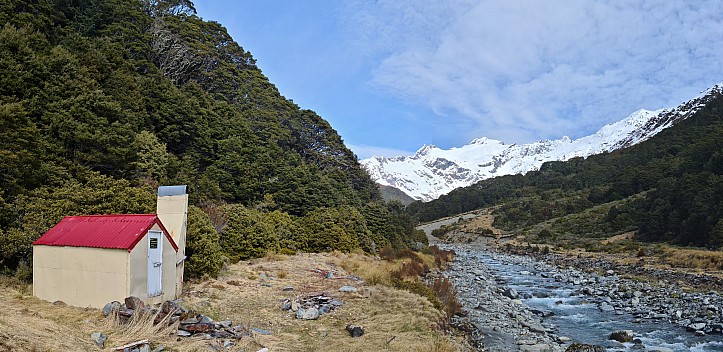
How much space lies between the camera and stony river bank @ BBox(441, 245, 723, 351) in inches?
534

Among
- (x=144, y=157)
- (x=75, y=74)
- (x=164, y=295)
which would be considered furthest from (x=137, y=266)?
(x=75, y=74)

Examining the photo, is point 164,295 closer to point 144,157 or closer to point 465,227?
point 144,157

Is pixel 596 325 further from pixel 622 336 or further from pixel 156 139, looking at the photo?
pixel 156 139

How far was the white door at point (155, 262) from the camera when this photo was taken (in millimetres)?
10125

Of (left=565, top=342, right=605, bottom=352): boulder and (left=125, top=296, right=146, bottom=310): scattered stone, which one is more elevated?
(left=125, top=296, right=146, bottom=310): scattered stone

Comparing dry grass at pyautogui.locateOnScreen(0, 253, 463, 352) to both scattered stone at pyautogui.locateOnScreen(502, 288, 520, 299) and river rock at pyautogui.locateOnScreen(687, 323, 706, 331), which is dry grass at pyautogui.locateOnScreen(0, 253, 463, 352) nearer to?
scattered stone at pyautogui.locateOnScreen(502, 288, 520, 299)

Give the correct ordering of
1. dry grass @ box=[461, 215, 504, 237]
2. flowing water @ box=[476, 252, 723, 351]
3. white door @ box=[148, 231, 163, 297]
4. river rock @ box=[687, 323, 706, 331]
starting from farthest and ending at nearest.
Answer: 1. dry grass @ box=[461, 215, 504, 237]
2. river rock @ box=[687, 323, 706, 331]
3. flowing water @ box=[476, 252, 723, 351]
4. white door @ box=[148, 231, 163, 297]

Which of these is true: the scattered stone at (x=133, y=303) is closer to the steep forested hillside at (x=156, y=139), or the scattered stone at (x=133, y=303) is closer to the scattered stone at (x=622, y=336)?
the steep forested hillside at (x=156, y=139)

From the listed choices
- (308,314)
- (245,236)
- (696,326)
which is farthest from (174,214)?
(696,326)

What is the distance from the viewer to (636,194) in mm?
65688

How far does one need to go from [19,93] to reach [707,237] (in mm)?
47967

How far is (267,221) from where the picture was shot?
24.4m

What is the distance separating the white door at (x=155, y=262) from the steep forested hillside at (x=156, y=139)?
359 centimetres

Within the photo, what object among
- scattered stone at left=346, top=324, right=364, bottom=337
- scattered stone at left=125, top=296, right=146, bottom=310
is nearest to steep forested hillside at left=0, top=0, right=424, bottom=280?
scattered stone at left=125, top=296, right=146, bottom=310
